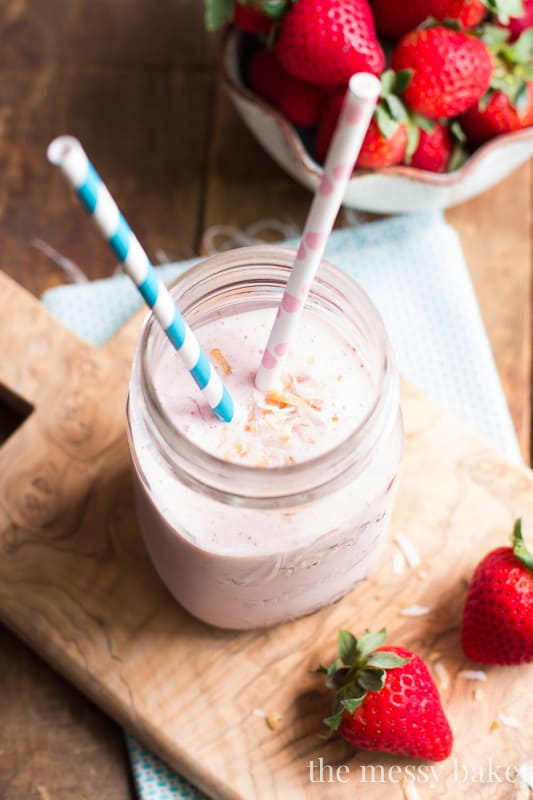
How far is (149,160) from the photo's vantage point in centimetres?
142

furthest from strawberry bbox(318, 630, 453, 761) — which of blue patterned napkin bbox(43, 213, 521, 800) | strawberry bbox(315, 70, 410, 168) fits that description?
strawberry bbox(315, 70, 410, 168)

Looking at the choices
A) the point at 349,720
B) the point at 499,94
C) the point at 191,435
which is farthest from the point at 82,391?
the point at 499,94

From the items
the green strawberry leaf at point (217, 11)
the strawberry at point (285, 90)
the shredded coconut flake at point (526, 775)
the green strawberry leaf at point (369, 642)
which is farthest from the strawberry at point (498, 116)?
the shredded coconut flake at point (526, 775)

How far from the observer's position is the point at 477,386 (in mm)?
1240

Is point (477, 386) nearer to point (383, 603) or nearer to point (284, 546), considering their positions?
point (383, 603)

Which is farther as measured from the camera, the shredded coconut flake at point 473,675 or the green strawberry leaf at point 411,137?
the green strawberry leaf at point 411,137

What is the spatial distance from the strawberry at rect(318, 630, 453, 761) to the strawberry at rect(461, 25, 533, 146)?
69 cm

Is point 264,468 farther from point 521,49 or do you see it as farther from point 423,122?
point 521,49

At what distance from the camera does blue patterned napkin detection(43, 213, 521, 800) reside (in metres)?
1.24

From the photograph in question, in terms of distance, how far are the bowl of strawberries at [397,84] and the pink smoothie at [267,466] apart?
1.31 feet

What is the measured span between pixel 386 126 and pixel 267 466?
55 cm

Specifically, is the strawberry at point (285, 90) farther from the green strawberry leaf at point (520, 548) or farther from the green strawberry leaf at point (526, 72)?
the green strawberry leaf at point (520, 548)

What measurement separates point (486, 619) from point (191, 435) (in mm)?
398

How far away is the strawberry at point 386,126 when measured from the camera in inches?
44.4
